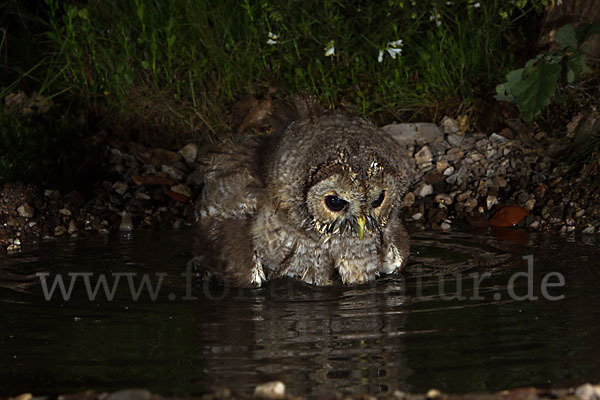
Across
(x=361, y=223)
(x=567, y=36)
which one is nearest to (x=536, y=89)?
(x=567, y=36)

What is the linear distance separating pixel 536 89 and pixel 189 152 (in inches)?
126

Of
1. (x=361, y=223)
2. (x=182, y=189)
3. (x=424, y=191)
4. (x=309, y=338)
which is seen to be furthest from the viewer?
(x=182, y=189)

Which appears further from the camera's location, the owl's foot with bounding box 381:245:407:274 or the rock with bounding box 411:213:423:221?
the rock with bounding box 411:213:423:221

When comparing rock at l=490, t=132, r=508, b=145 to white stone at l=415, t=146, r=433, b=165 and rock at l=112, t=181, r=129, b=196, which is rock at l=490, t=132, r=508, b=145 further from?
rock at l=112, t=181, r=129, b=196

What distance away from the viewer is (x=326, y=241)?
497cm

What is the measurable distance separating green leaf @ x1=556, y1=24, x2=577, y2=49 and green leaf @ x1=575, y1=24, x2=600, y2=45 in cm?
7

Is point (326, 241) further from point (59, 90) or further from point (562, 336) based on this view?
point (59, 90)

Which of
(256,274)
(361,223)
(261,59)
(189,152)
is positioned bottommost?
(256,274)

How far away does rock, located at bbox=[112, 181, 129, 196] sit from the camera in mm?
7324

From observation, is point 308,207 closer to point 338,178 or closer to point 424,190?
point 338,178

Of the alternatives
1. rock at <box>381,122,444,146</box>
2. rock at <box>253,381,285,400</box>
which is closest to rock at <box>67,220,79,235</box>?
rock at <box>381,122,444,146</box>

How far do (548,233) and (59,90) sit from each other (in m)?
5.09

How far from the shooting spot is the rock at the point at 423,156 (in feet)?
24.0

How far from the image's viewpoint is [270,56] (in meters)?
8.07
